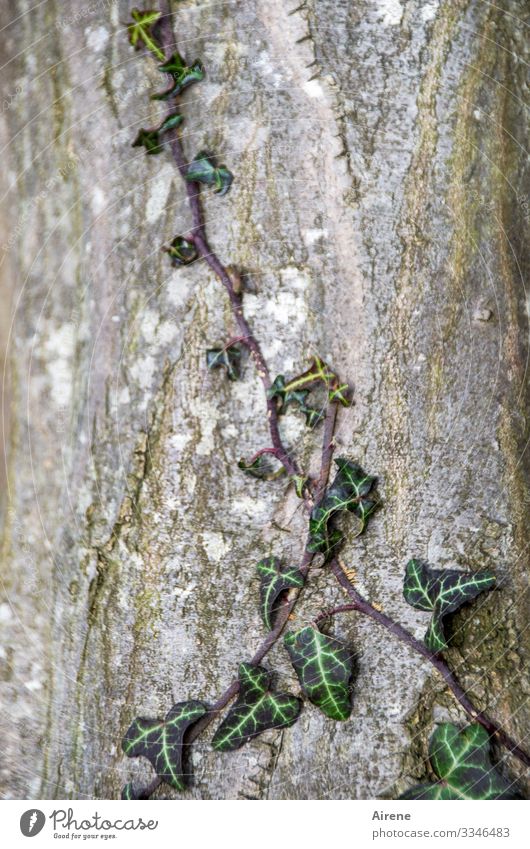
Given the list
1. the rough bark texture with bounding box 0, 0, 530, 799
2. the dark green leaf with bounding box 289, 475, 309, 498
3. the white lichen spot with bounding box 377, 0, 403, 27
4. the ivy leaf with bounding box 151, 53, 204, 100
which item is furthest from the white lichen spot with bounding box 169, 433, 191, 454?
the white lichen spot with bounding box 377, 0, 403, 27

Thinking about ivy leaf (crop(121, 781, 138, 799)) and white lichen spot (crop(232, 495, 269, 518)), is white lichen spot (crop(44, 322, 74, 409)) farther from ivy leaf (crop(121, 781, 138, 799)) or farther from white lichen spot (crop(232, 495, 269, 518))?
ivy leaf (crop(121, 781, 138, 799))

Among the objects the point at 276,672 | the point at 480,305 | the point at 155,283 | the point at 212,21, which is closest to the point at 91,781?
the point at 276,672

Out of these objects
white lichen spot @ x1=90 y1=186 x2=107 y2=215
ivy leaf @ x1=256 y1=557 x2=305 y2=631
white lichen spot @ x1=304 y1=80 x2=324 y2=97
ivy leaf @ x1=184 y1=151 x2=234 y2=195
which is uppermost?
white lichen spot @ x1=304 y1=80 x2=324 y2=97

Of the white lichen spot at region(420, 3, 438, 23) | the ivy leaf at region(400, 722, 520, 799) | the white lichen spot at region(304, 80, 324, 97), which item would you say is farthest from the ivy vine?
the white lichen spot at region(420, 3, 438, 23)

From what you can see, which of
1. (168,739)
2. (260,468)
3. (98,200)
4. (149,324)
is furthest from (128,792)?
(98,200)

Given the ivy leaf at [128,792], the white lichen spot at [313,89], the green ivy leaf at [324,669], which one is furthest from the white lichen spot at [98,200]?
the ivy leaf at [128,792]

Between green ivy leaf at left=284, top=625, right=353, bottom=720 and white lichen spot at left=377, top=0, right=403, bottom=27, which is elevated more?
white lichen spot at left=377, top=0, right=403, bottom=27
